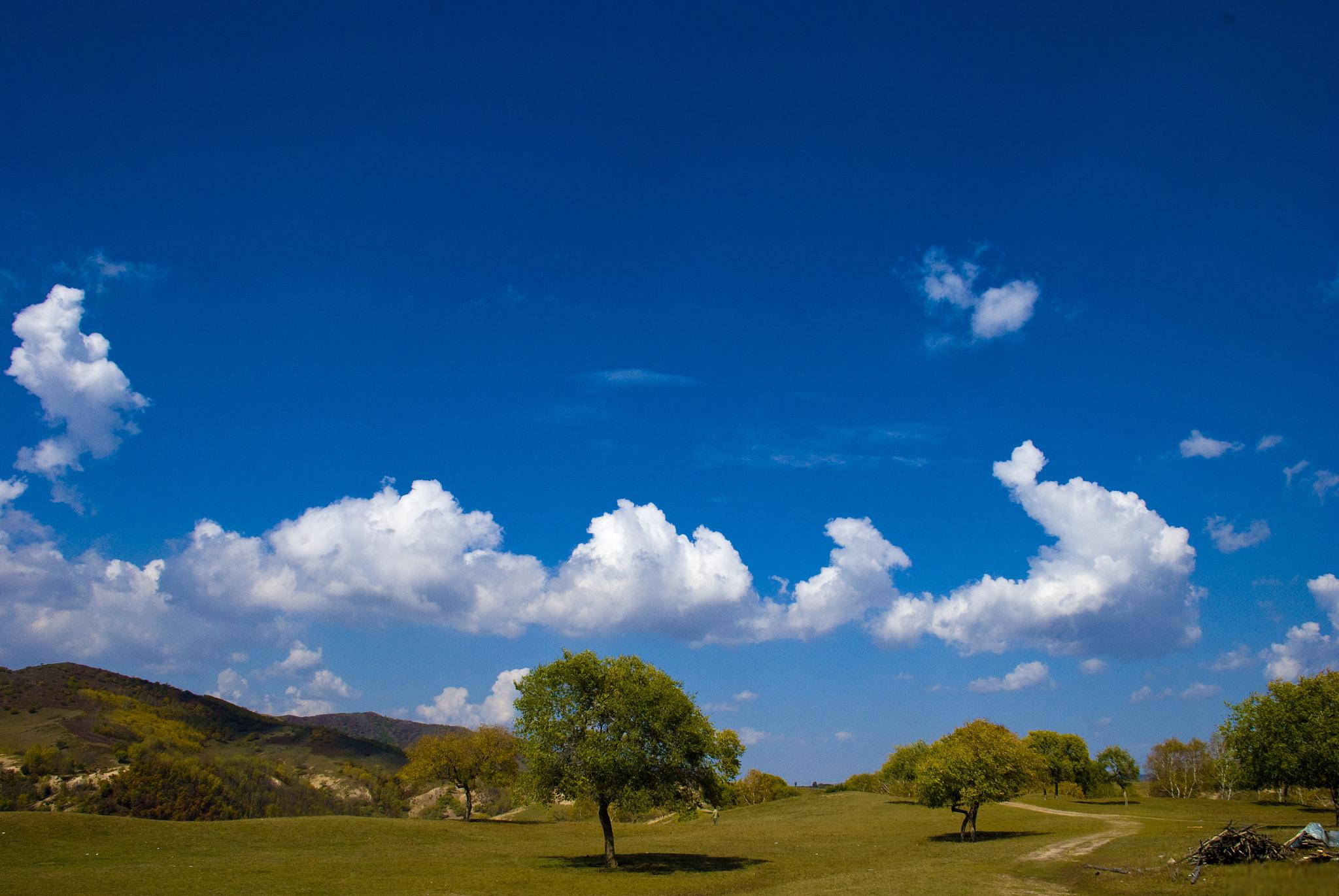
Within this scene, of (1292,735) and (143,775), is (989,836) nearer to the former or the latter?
(1292,735)

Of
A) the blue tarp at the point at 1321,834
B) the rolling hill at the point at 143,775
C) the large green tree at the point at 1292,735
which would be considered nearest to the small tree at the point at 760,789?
the rolling hill at the point at 143,775

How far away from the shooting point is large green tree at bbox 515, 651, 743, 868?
43.8 m

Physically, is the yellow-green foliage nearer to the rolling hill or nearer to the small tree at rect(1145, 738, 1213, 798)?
the rolling hill

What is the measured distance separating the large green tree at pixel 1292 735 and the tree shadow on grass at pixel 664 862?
37.1m

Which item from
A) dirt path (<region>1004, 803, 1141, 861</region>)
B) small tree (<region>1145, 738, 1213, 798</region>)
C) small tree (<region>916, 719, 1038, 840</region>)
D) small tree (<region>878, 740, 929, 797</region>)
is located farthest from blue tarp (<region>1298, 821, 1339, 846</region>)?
small tree (<region>1145, 738, 1213, 798</region>)

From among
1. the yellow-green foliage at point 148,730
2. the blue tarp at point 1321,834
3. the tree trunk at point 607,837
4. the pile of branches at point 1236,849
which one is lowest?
the yellow-green foliage at point 148,730

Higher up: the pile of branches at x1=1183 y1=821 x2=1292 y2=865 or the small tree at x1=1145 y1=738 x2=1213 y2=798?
the pile of branches at x1=1183 y1=821 x2=1292 y2=865

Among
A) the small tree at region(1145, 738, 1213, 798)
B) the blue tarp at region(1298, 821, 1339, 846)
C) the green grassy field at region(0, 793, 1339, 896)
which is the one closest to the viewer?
the blue tarp at region(1298, 821, 1339, 846)

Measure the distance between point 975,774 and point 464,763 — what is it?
60.2m

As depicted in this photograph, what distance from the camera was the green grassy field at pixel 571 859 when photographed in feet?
105

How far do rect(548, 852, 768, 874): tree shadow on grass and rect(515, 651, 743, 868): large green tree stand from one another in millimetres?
2025

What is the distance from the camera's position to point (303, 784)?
584 ft

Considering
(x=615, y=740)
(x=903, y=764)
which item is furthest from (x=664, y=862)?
(x=903, y=764)

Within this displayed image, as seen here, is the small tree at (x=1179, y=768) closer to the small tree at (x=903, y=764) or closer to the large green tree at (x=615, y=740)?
the small tree at (x=903, y=764)
